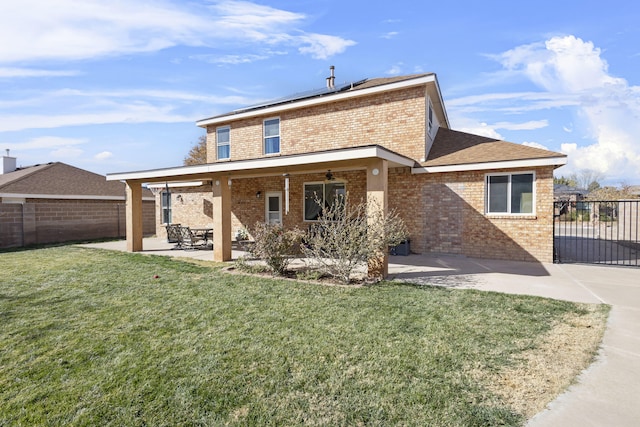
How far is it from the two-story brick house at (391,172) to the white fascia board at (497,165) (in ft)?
0.10

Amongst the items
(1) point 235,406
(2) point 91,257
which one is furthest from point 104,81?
(1) point 235,406

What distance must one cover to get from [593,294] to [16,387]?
30.4ft

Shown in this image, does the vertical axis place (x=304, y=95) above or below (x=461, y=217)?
above

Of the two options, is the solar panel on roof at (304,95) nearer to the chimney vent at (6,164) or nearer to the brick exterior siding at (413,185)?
the brick exterior siding at (413,185)

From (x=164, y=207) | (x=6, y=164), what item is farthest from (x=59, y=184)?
(x=6, y=164)

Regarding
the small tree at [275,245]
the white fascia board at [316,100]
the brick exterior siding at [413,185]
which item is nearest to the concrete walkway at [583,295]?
the brick exterior siding at [413,185]

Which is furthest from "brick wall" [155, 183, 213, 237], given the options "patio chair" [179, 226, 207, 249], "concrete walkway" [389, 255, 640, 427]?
"concrete walkway" [389, 255, 640, 427]

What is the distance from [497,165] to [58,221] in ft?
70.6

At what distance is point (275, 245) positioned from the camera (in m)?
8.09

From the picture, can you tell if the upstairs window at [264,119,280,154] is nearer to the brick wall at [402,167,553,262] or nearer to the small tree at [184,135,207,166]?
the brick wall at [402,167,553,262]

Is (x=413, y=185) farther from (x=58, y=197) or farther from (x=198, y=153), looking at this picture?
(x=198, y=153)

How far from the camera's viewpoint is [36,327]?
15.8 feet

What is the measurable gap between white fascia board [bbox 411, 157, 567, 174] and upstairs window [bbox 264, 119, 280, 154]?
21.9 ft

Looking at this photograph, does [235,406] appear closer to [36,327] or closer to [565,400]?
[565,400]
